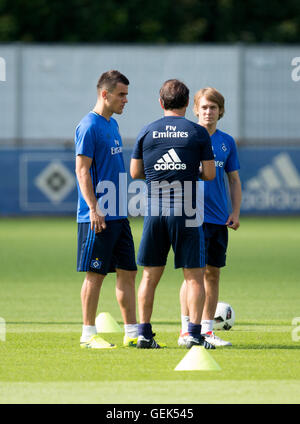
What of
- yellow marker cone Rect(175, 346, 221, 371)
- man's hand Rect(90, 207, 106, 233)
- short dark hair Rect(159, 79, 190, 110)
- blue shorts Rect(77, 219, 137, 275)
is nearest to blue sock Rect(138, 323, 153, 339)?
blue shorts Rect(77, 219, 137, 275)

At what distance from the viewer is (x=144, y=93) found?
98.9 ft

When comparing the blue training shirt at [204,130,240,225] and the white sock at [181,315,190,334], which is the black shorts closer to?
the blue training shirt at [204,130,240,225]

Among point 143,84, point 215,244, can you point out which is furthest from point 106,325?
point 143,84

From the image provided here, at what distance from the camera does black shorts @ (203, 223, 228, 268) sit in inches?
349

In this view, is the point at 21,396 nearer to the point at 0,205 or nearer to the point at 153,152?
the point at 153,152

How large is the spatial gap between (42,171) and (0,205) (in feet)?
4.90

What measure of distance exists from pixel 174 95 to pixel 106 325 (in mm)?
2472

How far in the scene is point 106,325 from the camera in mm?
9617

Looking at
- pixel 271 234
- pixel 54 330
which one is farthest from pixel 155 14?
pixel 54 330

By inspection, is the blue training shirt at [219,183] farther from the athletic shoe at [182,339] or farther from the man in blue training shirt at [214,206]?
the athletic shoe at [182,339]

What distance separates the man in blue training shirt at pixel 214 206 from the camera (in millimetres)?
8766

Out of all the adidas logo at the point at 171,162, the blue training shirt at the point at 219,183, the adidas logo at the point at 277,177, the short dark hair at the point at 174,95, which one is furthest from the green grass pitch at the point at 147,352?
the adidas logo at the point at 277,177

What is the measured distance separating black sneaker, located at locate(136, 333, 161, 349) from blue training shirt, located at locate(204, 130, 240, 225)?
3.81 feet

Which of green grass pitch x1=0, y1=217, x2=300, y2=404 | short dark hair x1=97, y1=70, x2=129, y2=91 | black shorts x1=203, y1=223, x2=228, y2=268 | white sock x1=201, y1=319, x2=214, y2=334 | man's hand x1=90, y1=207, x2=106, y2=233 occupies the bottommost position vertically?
green grass pitch x1=0, y1=217, x2=300, y2=404
